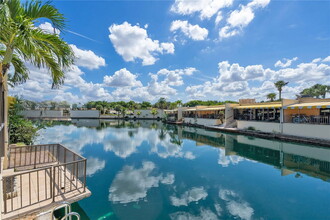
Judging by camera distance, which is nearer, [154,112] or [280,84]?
[280,84]

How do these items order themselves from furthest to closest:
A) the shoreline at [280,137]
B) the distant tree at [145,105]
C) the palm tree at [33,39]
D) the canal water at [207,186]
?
the distant tree at [145,105] < the shoreline at [280,137] < the canal water at [207,186] < the palm tree at [33,39]

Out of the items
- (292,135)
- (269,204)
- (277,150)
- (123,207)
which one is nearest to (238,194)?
(269,204)

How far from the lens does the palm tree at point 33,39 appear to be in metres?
2.55

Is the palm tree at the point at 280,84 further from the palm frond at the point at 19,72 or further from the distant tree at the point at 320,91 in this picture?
the palm frond at the point at 19,72

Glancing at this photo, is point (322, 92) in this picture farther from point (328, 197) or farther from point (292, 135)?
point (328, 197)

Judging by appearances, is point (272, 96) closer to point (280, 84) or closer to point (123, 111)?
point (280, 84)

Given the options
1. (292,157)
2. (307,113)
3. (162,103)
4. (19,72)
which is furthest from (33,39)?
(162,103)

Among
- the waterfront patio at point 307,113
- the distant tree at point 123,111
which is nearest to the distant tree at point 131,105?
the distant tree at point 123,111

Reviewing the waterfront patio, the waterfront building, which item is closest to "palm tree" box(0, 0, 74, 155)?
the waterfront building

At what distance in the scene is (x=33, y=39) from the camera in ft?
9.93

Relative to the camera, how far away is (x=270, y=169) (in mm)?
7852

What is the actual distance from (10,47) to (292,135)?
18419mm

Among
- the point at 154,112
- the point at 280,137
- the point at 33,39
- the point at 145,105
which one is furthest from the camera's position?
the point at 145,105

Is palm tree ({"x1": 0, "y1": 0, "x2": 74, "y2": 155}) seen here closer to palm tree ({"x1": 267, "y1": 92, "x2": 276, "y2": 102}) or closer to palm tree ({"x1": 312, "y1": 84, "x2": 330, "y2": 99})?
palm tree ({"x1": 312, "y1": 84, "x2": 330, "y2": 99})
